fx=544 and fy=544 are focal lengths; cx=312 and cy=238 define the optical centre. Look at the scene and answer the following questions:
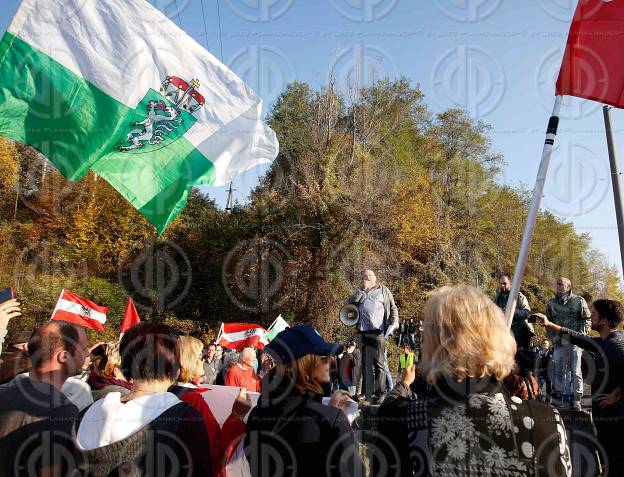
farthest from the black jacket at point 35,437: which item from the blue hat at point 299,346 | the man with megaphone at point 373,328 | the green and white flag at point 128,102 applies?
the man with megaphone at point 373,328

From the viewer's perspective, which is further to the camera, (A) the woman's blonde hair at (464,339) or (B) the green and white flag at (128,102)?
(B) the green and white flag at (128,102)

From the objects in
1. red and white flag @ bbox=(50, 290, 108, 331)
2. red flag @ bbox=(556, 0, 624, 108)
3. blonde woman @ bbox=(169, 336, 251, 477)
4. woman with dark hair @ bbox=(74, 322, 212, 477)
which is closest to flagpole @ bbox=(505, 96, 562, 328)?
red flag @ bbox=(556, 0, 624, 108)

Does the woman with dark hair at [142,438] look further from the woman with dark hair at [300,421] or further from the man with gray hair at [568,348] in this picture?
the man with gray hair at [568,348]

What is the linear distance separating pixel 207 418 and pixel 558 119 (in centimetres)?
381

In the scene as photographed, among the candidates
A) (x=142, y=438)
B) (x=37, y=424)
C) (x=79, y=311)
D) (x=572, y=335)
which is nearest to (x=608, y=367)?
(x=572, y=335)

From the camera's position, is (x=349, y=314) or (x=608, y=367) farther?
(x=349, y=314)

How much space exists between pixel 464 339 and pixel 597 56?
15.1 ft

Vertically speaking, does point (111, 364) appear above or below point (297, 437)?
above

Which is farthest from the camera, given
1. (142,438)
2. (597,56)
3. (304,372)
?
(597,56)

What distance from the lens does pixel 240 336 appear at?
469 inches

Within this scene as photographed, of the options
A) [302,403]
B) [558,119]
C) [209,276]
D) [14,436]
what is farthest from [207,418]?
[209,276]

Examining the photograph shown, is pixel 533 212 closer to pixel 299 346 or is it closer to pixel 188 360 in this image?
pixel 299 346

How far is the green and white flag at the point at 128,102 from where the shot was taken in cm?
511

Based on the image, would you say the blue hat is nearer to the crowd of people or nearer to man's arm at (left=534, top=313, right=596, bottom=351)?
the crowd of people
